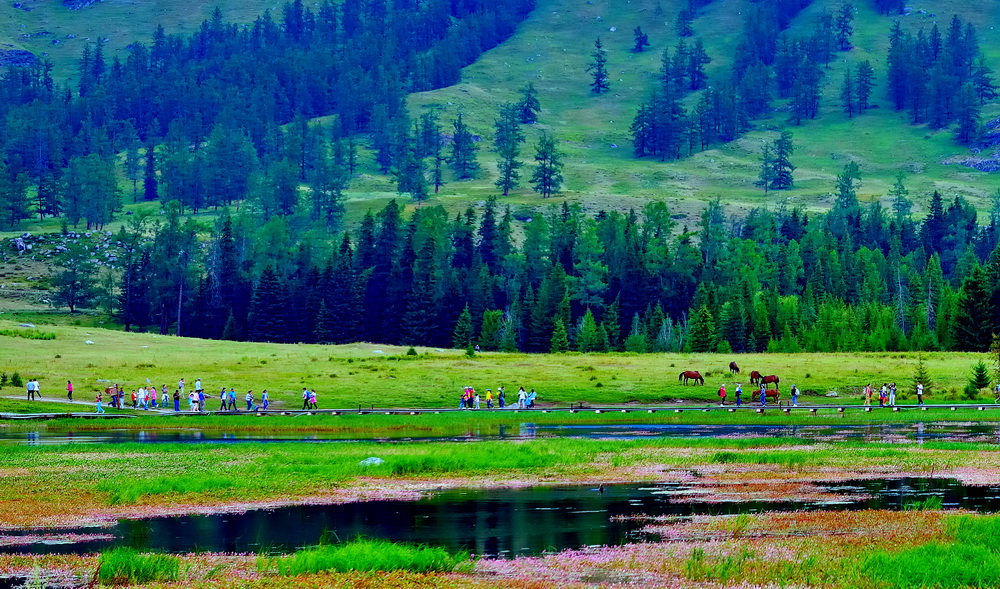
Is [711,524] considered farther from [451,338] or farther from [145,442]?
[451,338]

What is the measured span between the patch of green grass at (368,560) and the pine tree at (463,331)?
13448 cm

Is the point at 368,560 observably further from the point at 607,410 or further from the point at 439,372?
the point at 439,372

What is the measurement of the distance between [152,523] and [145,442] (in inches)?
960

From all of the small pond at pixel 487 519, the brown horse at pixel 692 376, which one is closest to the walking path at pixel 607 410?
the brown horse at pixel 692 376

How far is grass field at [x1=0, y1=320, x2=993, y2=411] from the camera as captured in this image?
280 feet

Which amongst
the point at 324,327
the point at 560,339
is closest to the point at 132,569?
the point at 560,339

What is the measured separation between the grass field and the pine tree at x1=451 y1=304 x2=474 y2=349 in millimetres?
44680

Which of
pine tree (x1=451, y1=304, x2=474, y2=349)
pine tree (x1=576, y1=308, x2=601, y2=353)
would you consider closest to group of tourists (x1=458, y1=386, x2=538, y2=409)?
pine tree (x1=576, y1=308, x2=601, y2=353)

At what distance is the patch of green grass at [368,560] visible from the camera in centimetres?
2466

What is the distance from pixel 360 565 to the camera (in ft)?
81.1

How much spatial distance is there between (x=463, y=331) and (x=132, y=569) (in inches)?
5474

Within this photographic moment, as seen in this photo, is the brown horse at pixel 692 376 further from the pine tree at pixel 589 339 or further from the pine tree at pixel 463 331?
the pine tree at pixel 463 331

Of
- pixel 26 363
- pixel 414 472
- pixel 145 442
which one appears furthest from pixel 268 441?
pixel 26 363

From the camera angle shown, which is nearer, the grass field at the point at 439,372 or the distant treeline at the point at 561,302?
the grass field at the point at 439,372
